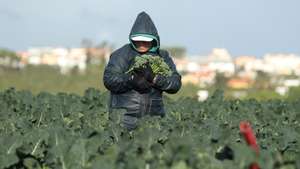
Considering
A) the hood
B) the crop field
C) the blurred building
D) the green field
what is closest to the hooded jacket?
the hood

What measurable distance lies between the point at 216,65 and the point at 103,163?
153 metres

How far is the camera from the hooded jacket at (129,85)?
26.9ft

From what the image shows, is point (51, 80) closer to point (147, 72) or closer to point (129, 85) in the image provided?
point (129, 85)

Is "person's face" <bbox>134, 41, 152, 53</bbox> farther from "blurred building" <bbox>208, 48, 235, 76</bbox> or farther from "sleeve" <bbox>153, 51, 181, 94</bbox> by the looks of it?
"blurred building" <bbox>208, 48, 235, 76</bbox>

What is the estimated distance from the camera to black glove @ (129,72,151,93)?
8117mm

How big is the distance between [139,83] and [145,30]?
0.54 m

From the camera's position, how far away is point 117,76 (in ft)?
26.8

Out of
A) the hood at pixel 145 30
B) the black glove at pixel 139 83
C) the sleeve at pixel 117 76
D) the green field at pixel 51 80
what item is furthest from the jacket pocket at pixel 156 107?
the green field at pixel 51 80

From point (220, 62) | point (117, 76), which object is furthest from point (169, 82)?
point (220, 62)

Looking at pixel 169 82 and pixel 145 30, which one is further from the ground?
pixel 145 30

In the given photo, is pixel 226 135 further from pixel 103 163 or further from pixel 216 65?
pixel 216 65

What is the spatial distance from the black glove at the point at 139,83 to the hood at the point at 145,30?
1.12 ft

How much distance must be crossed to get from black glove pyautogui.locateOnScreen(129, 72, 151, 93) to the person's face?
266mm

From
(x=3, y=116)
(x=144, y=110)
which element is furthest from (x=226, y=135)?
(x=3, y=116)
